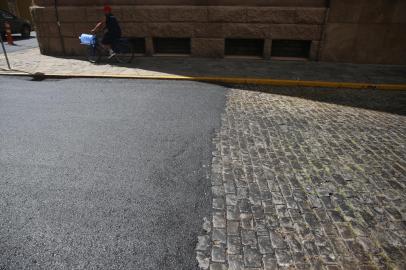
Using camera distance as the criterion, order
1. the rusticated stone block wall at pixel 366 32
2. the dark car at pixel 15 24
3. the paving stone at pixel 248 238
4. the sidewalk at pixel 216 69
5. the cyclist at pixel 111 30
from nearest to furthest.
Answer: the paving stone at pixel 248 238, the sidewalk at pixel 216 69, the cyclist at pixel 111 30, the rusticated stone block wall at pixel 366 32, the dark car at pixel 15 24

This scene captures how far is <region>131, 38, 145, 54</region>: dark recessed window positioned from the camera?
489 inches

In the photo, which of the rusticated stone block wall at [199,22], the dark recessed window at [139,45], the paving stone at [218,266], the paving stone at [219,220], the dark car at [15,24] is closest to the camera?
the paving stone at [218,266]

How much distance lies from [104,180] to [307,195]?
2.71 meters

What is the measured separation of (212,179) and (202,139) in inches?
50.8

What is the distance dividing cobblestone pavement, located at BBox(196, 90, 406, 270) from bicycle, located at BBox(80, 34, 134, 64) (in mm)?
6587

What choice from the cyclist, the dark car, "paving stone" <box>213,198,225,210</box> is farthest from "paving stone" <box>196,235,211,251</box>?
the dark car

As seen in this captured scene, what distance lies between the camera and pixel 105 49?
1123 centimetres

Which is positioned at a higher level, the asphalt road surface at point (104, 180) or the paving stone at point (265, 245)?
the paving stone at point (265, 245)

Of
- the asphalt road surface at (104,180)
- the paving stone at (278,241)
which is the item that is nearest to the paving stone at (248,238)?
the paving stone at (278,241)

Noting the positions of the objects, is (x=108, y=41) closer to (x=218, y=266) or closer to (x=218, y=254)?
(x=218, y=254)

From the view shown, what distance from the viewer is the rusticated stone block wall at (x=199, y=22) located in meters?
11.1

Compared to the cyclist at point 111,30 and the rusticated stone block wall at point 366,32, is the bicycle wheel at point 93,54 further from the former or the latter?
the rusticated stone block wall at point 366,32

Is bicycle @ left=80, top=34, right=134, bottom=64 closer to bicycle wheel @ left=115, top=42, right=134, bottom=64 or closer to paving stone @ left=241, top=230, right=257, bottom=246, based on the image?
bicycle wheel @ left=115, top=42, right=134, bottom=64

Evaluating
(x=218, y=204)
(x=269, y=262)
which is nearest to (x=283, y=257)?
(x=269, y=262)
